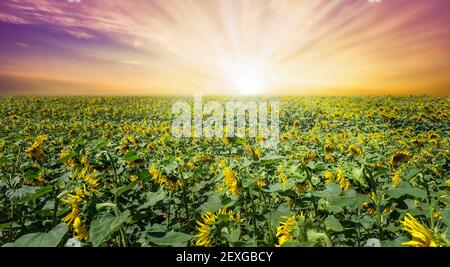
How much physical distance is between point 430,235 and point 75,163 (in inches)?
67.4

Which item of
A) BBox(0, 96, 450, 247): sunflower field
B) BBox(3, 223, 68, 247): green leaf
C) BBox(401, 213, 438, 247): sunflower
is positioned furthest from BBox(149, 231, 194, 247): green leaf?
BBox(401, 213, 438, 247): sunflower

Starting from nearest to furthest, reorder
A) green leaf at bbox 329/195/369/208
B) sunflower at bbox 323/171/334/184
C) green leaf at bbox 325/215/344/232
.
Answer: green leaf at bbox 329/195/369/208 → green leaf at bbox 325/215/344/232 → sunflower at bbox 323/171/334/184

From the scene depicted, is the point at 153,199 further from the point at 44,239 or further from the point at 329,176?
the point at 329,176

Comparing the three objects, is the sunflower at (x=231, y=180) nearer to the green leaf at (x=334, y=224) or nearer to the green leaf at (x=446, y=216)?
the green leaf at (x=334, y=224)

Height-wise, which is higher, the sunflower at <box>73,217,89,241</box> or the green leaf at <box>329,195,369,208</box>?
the green leaf at <box>329,195,369,208</box>

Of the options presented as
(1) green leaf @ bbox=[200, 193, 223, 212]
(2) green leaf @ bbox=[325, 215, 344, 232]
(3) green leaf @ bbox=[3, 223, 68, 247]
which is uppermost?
(3) green leaf @ bbox=[3, 223, 68, 247]

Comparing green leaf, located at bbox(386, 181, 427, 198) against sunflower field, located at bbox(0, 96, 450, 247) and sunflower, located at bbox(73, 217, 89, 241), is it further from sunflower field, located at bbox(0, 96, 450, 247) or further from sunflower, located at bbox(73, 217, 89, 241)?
sunflower, located at bbox(73, 217, 89, 241)

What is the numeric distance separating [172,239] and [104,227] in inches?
7.3

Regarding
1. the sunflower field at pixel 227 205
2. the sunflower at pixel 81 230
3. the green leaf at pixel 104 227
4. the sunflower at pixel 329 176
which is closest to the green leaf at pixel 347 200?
the sunflower field at pixel 227 205

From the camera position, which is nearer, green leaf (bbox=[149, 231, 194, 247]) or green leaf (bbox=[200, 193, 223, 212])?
green leaf (bbox=[149, 231, 194, 247])

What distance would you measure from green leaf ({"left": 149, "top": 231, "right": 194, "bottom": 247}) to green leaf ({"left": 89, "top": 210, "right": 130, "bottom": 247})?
0.40 ft

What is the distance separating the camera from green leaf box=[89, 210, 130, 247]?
2.37ft
